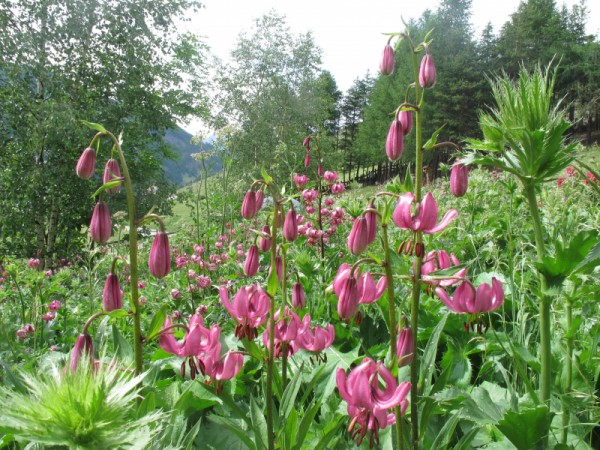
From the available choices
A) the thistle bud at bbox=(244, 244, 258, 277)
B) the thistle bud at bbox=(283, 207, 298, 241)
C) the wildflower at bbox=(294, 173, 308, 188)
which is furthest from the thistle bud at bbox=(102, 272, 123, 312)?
the wildflower at bbox=(294, 173, 308, 188)

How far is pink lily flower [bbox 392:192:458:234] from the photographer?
124cm

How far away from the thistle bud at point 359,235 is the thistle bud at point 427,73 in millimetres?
644

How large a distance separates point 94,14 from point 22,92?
3166 millimetres

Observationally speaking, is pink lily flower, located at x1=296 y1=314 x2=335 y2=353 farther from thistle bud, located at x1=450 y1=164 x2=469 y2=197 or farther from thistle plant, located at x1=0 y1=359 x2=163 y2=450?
thistle plant, located at x1=0 y1=359 x2=163 y2=450

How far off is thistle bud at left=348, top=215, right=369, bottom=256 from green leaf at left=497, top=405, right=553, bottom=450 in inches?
26.0

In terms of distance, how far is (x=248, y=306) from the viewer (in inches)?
58.3

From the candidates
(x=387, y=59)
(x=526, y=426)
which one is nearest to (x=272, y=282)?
(x=526, y=426)

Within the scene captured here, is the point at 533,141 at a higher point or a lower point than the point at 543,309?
higher

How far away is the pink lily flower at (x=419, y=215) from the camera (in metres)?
1.24

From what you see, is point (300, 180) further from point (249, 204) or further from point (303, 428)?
point (303, 428)

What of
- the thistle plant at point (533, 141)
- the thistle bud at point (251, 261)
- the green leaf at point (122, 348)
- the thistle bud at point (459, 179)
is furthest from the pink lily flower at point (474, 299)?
the green leaf at point (122, 348)

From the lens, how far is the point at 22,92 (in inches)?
463

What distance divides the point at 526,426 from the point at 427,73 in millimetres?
1239

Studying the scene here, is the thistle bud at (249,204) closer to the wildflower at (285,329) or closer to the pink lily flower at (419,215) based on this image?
the wildflower at (285,329)
